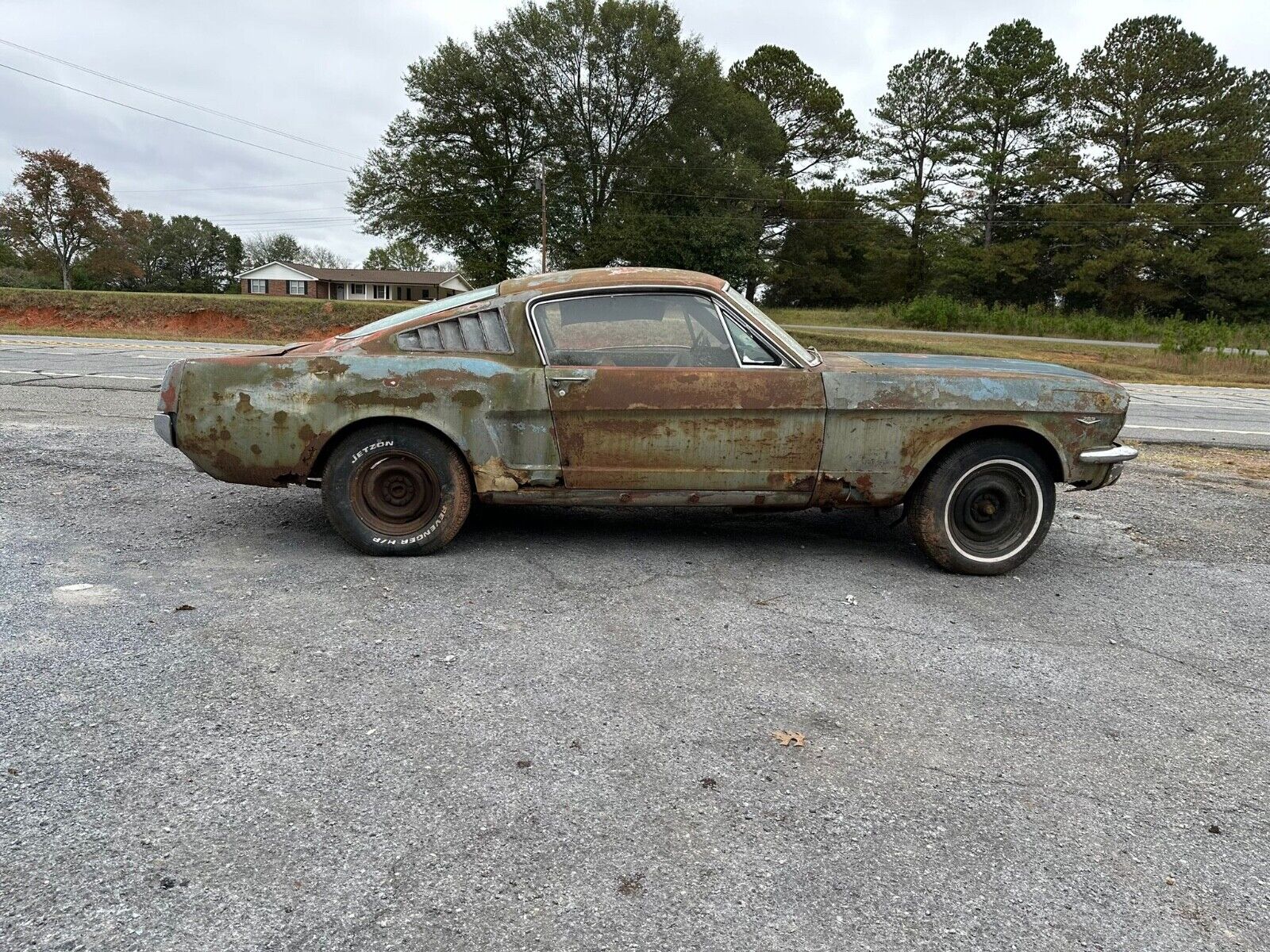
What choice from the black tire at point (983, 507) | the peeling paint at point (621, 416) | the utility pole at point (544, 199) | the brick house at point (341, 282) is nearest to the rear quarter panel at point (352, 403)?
the peeling paint at point (621, 416)

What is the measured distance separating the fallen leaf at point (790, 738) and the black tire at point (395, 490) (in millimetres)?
2267

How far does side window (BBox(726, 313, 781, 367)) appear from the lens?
4.46 metres

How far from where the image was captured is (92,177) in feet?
211

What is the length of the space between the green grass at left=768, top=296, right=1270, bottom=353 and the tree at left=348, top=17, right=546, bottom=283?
1420cm

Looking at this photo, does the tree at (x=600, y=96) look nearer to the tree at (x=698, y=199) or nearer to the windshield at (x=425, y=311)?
the tree at (x=698, y=199)

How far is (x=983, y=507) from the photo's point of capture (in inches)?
181

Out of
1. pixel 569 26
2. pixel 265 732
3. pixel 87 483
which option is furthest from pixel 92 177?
pixel 265 732

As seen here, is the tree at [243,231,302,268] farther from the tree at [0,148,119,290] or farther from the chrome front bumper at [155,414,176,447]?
the chrome front bumper at [155,414,176,447]

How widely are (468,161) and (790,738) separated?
1714 inches

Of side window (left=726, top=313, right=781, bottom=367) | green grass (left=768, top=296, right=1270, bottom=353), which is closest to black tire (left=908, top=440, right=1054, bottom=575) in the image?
side window (left=726, top=313, right=781, bottom=367)

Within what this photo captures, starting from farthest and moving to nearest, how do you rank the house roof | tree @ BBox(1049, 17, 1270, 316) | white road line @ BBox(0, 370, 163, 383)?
the house roof
tree @ BBox(1049, 17, 1270, 316)
white road line @ BBox(0, 370, 163, 383)

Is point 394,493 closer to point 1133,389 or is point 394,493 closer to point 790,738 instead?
point 790,738

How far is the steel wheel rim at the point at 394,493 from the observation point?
14.7 feet

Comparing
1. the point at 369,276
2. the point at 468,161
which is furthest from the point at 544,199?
the point at 369,276
